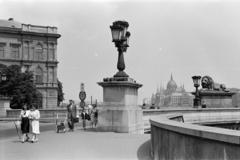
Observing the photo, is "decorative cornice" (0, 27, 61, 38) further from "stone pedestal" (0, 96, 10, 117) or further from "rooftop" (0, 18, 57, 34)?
"stone pedestal" (0, 96, 10, 117)

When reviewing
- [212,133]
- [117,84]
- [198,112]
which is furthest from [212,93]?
[212,133]

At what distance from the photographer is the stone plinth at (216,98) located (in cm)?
3584

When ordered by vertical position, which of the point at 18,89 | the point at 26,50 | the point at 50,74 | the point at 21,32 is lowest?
the point at 18,89

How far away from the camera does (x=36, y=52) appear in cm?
8869

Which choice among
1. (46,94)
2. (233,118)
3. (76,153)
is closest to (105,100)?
(76,153)

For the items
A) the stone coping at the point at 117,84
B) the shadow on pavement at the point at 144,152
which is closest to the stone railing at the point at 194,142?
the shadow on pavement at the point at 144,152

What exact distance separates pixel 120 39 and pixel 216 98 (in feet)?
70.0

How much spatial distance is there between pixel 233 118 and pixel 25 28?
6714 cm

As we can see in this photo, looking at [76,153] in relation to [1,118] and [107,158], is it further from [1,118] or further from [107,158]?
[1,118]

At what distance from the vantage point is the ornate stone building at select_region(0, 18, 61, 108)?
282 ft

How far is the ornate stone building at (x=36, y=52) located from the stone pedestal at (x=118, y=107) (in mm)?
70919

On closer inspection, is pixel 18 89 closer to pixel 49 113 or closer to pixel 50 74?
pixel 50 74

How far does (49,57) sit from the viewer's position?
89.5 m

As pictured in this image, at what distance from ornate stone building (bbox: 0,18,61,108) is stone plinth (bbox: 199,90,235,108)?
5572 centimetres
